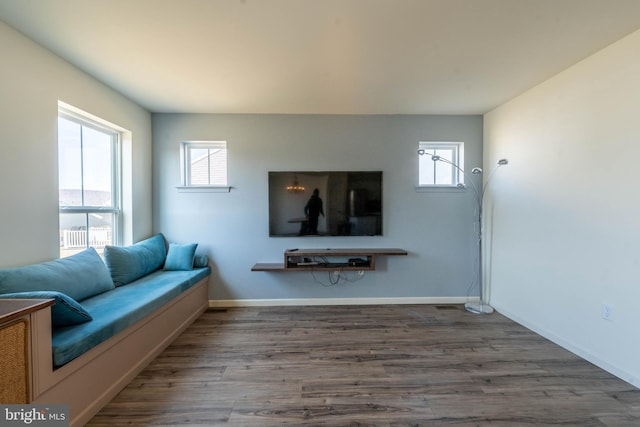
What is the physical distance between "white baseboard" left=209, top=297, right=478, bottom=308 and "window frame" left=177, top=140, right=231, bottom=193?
57.2 inches

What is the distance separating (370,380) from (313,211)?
1885 mm

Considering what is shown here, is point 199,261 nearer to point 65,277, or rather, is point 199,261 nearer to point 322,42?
point 65,277

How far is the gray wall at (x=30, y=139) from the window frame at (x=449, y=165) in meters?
3.64

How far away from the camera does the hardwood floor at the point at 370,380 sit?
4.95 feet

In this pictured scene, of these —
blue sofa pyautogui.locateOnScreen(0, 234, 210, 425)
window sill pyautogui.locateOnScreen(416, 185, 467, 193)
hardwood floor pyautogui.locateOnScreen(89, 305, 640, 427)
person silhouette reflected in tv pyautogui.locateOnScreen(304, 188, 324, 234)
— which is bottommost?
hardwood floor pyautogui.locateOnScreen(89, 305, 640, 427)

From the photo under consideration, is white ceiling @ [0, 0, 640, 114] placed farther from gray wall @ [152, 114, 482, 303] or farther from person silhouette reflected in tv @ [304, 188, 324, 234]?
person silhouette reflected in tv @ [304, 188, 324, 234]

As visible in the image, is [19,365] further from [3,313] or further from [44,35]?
[44,35]

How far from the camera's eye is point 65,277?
1.81 meters

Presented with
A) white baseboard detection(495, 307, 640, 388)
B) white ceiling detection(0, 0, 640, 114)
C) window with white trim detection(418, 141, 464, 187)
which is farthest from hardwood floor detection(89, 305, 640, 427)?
white ceiling detection(0, 0, 640, 114)

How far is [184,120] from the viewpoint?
3152 mm

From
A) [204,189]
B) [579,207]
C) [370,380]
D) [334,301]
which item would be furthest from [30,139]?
[579,207]

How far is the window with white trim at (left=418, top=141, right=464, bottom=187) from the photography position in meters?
3.29

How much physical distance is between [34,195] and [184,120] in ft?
5.65

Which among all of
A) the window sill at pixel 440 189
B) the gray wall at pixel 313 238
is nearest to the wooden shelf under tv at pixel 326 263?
the gray wall at pixel 313 238
